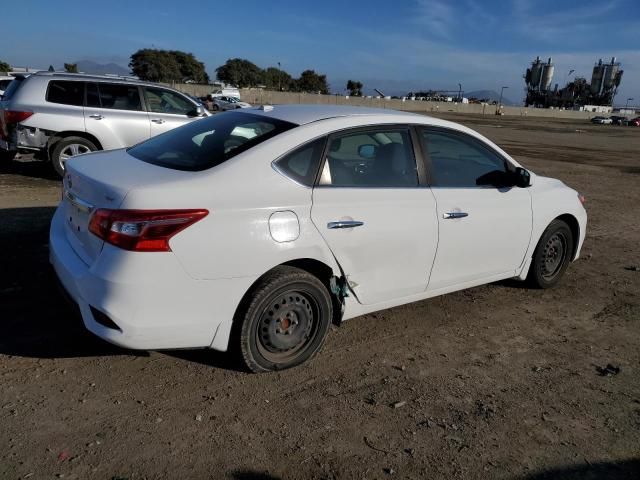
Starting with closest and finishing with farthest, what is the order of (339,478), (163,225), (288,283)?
(339,478) → (163,225) → (288,283)

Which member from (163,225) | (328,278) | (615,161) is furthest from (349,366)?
(615,161)

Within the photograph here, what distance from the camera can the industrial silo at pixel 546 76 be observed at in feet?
490

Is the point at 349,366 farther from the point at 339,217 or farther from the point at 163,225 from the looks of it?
the point at 163,225

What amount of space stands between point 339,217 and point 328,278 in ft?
1.39

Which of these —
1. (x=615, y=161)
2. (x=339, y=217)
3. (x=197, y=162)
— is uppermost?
(x=197, y=162)

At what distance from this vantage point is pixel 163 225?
2.89 meters

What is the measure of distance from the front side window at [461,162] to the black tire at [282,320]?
1321mm

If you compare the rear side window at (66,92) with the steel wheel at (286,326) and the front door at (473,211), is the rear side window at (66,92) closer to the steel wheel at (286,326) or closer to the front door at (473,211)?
the front door at (473,211)

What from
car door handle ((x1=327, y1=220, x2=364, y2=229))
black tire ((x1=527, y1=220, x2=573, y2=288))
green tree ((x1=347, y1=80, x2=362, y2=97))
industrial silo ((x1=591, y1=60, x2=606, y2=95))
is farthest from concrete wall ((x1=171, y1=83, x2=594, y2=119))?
car door handle ((x1=327, y1=220, x2=364, y2=229))

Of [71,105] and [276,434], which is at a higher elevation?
[71,105]

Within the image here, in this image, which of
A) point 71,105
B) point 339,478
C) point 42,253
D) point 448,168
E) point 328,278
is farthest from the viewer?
point 71,105

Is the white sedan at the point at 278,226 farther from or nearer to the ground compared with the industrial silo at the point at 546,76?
nearer to the ground

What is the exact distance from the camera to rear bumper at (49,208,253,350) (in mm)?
2873

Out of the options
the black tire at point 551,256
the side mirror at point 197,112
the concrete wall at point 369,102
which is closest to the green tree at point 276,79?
the concrete wall at point 369,102
